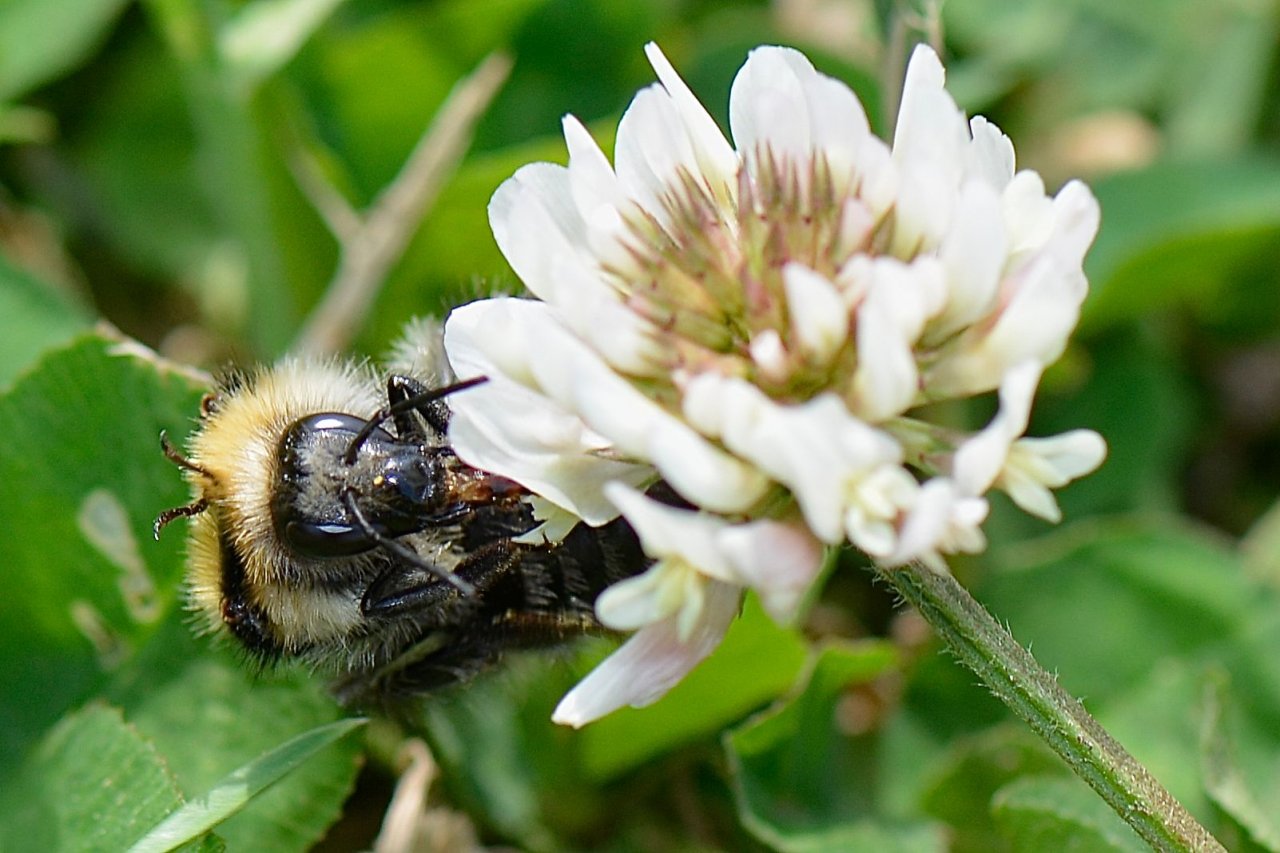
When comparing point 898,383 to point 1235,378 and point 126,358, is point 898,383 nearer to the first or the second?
point 126,358

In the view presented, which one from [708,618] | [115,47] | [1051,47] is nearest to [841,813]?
[708,618]

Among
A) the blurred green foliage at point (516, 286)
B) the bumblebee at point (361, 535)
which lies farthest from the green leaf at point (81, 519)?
the bumblebee at point (361, 535)

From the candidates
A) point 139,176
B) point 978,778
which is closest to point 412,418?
point 978,778

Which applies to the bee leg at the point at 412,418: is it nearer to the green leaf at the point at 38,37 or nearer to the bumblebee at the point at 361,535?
the bumblebee at the point at 361,535

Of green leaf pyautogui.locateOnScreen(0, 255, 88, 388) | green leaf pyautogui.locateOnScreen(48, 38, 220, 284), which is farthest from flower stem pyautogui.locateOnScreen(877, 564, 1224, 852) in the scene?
green leaf pyautogui.locateOnScreen(48, 38, 220, 284)

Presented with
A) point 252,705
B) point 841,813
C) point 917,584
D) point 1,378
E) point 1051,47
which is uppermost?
point 1,378

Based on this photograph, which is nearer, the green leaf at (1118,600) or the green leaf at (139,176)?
the green leaf at (1118,600)

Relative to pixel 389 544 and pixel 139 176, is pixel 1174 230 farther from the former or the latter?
pixel 139 176
